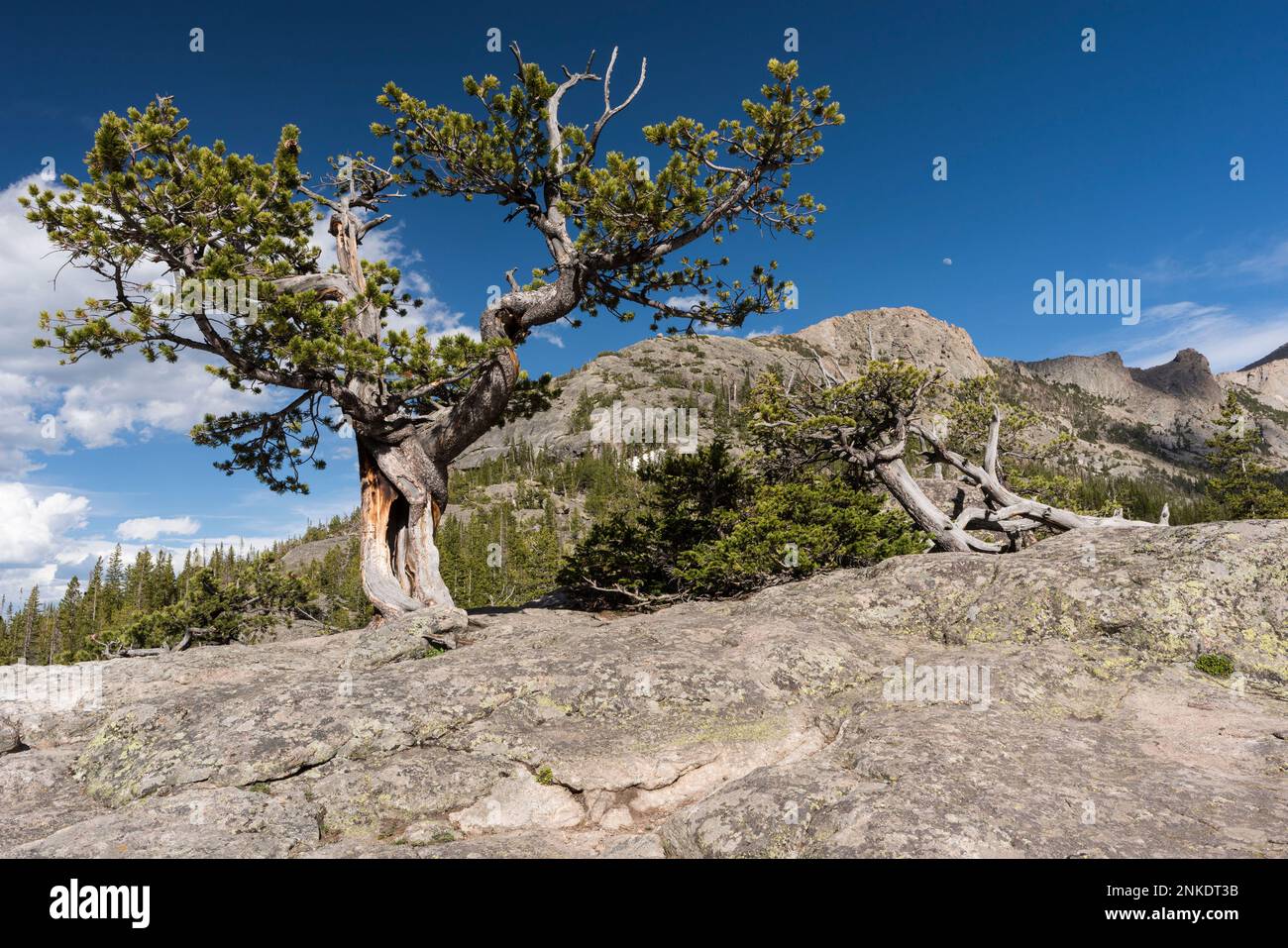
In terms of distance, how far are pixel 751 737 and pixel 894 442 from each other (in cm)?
1463

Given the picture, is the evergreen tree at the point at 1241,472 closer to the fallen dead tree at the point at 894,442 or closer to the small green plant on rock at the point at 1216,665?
the fallen dead tree at the point at 894,442

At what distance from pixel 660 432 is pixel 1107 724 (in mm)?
12894

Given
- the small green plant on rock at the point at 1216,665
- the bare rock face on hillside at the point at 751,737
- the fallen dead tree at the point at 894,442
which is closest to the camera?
the bare rock face on hillside at the point at 751,737

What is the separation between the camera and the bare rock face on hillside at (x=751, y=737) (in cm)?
488

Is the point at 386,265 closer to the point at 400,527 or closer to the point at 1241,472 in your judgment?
the point at 400,527

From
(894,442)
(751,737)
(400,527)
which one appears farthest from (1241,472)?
(400,527)

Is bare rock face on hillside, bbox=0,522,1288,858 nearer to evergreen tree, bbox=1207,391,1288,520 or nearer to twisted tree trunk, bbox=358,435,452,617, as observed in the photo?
twisted tree trunk, bbox=358,435,452,617

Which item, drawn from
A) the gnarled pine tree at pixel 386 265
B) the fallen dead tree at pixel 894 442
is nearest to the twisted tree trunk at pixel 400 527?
the gnarled pine tree at pixel 386 265

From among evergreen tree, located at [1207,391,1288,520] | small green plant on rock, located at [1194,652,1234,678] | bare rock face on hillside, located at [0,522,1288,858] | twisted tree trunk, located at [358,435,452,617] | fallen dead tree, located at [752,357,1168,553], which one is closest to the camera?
bare rock face on hillside, located at [0,522,1288,858]

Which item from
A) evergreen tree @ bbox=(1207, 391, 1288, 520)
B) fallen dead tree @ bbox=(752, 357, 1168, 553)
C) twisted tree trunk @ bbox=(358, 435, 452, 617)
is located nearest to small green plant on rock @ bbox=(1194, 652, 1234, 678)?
fallen dead tree @ bbox=(752, 357, 1168, 553)

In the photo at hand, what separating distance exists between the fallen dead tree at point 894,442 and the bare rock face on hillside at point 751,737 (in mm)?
5818

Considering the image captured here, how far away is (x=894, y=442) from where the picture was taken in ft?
63.5

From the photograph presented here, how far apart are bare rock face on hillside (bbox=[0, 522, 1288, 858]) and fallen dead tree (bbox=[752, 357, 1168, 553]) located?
19.1ft

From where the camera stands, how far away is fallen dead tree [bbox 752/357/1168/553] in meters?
16.6
